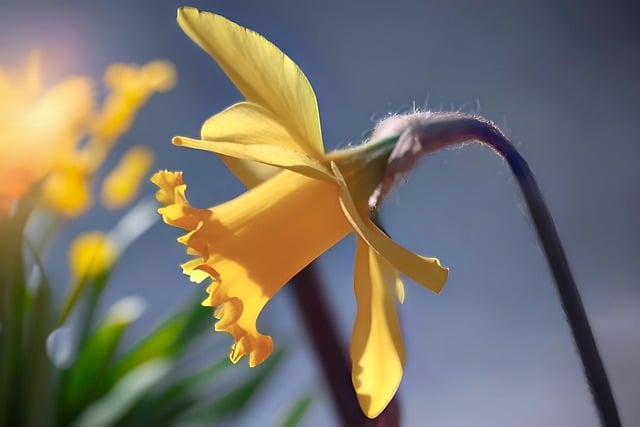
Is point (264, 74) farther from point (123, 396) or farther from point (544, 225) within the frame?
point (123, 396)

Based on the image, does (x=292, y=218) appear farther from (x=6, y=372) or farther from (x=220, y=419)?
(x=220, y=419)

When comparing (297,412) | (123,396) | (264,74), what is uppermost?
(264,74)

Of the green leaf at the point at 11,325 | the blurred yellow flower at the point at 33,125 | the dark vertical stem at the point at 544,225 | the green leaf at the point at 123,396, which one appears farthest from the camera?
the green leaf at the point at 123,396

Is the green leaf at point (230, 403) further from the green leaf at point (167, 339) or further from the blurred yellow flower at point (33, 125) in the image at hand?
the blurred yellow flower at point (33, 125)

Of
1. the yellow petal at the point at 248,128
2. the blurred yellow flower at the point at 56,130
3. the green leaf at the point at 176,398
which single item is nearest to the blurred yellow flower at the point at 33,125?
the blurred yellow flower at the point at 56,130

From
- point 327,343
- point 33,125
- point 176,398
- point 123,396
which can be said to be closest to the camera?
point 327,343

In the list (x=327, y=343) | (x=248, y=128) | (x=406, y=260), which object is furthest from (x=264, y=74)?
(x=327, y=343)

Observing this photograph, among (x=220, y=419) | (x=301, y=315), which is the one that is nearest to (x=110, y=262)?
(x=220, y=419)
